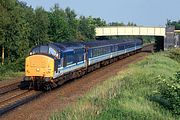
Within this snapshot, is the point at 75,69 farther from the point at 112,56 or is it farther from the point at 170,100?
the point at 112,56

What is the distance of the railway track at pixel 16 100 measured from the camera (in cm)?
2241

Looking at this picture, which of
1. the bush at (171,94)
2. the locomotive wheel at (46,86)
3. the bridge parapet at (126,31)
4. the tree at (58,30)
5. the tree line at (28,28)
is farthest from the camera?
the bridge parapet at (126,31)

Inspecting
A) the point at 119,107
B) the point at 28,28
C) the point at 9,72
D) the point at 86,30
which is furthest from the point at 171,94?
the point at 86,30

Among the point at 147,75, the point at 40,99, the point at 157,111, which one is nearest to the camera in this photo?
the point at 157,111

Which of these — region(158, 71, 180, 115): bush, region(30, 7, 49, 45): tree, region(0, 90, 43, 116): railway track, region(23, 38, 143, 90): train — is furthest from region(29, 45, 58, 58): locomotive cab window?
region(30, 7, 49, 45): tree

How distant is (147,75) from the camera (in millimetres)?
30875

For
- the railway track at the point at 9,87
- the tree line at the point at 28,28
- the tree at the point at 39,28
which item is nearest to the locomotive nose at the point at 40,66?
the railway track at the point at 9,87

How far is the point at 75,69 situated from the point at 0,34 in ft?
39.8

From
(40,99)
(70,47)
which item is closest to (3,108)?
(40,99)

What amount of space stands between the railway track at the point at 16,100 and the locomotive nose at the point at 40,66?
1.21 meters

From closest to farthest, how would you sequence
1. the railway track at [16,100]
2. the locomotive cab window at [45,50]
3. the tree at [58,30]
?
the railway track at [16,100], the locomotive cab window at [45,50], the tree at [58,30]

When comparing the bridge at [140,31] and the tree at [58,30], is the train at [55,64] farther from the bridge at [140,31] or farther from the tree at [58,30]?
the bridge at [140,31]

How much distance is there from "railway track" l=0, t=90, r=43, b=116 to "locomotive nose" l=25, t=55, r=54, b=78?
1.21 m

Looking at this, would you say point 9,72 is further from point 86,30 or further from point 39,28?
point 86,30
